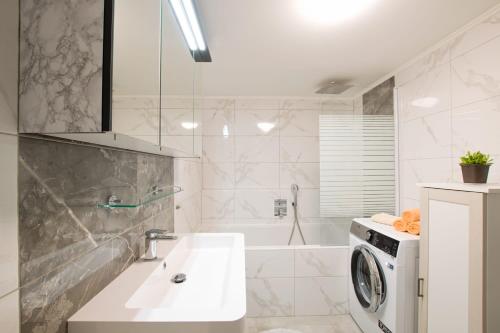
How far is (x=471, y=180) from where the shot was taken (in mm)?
1272

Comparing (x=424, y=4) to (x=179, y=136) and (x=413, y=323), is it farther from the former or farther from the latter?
(x=413, y=323)

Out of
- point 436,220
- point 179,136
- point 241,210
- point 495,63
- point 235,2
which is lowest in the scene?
point 241,210

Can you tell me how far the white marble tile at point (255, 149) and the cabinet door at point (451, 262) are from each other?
2078 millimetres

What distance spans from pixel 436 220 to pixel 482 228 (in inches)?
11.0

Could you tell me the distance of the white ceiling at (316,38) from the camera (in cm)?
145

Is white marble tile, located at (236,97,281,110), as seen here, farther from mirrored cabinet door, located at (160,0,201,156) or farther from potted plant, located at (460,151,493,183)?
potted plant, located at (460,151,493,183)

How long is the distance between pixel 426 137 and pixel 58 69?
2.40 m

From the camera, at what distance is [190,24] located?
1378 mm

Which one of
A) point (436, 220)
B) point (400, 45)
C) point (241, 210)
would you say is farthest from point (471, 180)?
point (241, 210)

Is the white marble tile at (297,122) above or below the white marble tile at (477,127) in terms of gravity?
above

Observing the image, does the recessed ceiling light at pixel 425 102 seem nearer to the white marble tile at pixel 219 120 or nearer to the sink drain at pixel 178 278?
the white marble tile at pixel 219 120

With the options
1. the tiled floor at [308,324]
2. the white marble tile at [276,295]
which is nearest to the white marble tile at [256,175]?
the white marble tile at [276,295]

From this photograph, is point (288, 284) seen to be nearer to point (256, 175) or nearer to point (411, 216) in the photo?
point (411, 216)

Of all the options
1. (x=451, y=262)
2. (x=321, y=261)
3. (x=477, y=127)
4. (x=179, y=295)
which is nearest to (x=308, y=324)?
(x=321, y=261)
